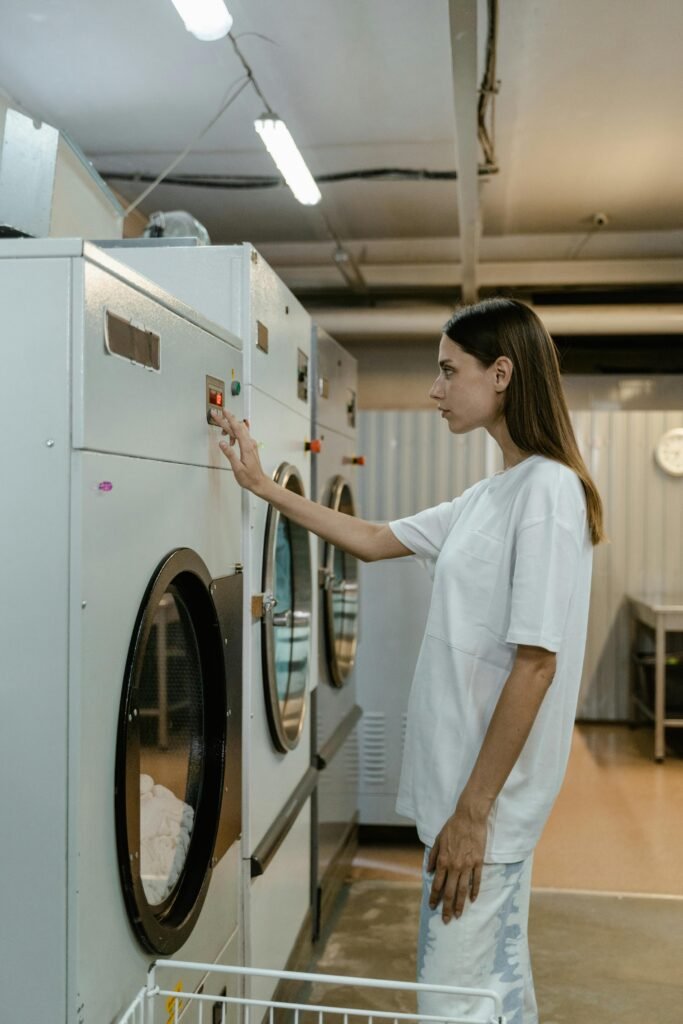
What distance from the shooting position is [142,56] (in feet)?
12.2

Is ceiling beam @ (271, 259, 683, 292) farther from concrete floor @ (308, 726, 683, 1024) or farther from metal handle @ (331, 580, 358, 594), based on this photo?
concrete floor @ (308, 726, 683, 1024)

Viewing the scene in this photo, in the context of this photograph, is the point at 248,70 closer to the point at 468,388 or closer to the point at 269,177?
the point at 269,177

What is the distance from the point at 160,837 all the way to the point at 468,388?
1.01 meters

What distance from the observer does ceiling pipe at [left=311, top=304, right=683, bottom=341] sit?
20.4 ft

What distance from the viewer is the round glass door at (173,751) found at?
1440 millimetres

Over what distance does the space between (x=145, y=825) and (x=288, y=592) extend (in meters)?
1.24

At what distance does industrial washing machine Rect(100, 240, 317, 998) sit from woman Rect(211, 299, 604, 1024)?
1.74 feet

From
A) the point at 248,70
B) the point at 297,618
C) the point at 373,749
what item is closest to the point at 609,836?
the point at 373,749

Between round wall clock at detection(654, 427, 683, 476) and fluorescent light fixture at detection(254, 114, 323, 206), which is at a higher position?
fluorescent light fixture at detection(254, 114, 323, 206)

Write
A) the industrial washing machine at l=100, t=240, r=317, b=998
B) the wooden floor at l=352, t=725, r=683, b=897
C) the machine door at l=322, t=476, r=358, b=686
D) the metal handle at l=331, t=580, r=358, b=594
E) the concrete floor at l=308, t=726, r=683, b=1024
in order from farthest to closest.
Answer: the metal handle at l=331, t=580, r=358, b=594, the wooden floor at l=352, t=725, r=683, b=897, the machine door at l=322, t=476, r=358, b=686, the concrete floor at l=308, t=726, r=683, b=1024, the industrial washing machine at l=100, t=240, r=317, b=998

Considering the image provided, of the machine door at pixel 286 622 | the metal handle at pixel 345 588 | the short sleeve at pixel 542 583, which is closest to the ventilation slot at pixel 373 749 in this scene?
the metal handle at pixel 345 588

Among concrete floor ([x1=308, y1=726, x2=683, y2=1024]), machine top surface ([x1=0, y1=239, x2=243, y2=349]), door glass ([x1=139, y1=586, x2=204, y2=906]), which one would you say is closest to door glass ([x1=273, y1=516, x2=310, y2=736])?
door glass ([x1=139, y1=586, x2=204, y2=906])

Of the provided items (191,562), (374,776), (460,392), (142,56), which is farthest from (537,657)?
(142,56)

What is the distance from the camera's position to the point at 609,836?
4332 millimetres
